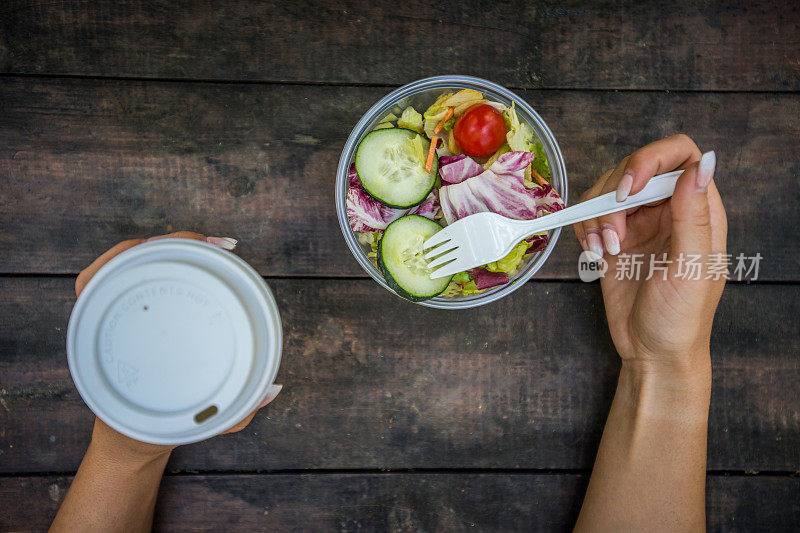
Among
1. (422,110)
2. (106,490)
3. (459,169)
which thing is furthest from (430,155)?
(106,490)

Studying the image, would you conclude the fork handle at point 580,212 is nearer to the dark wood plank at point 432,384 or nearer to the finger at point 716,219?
the finger at point 716,219

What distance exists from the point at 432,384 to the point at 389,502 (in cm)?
28

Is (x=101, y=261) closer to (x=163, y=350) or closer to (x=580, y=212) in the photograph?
(x=163, y=350)

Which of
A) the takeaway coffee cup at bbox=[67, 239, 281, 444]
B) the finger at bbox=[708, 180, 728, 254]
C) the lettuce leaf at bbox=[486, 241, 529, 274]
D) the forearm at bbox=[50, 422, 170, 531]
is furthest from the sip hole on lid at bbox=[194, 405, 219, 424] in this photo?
the finger at bbox=[708, 180, 728, 254]

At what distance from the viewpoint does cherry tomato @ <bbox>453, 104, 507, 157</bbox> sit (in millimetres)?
862

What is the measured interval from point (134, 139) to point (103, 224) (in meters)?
0.19

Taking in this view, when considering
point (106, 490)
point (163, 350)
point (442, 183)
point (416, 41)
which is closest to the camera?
point (163, 350)

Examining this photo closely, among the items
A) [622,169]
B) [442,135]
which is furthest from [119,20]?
[622,169]

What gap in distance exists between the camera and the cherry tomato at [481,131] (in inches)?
33.9

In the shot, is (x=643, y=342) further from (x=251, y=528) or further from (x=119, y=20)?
(x=119, y=20)

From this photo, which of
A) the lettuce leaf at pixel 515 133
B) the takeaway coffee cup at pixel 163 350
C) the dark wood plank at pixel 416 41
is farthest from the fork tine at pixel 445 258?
the dark wood plank at pixel 416 41

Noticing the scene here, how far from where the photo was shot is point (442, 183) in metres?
0.91

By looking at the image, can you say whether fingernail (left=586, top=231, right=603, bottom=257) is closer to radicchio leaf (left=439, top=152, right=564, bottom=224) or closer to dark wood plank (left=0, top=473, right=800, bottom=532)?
radicchio leaf (left=439, top=152, right=564, bottom=224)

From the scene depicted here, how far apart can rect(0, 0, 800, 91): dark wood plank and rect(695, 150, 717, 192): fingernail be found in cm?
39
